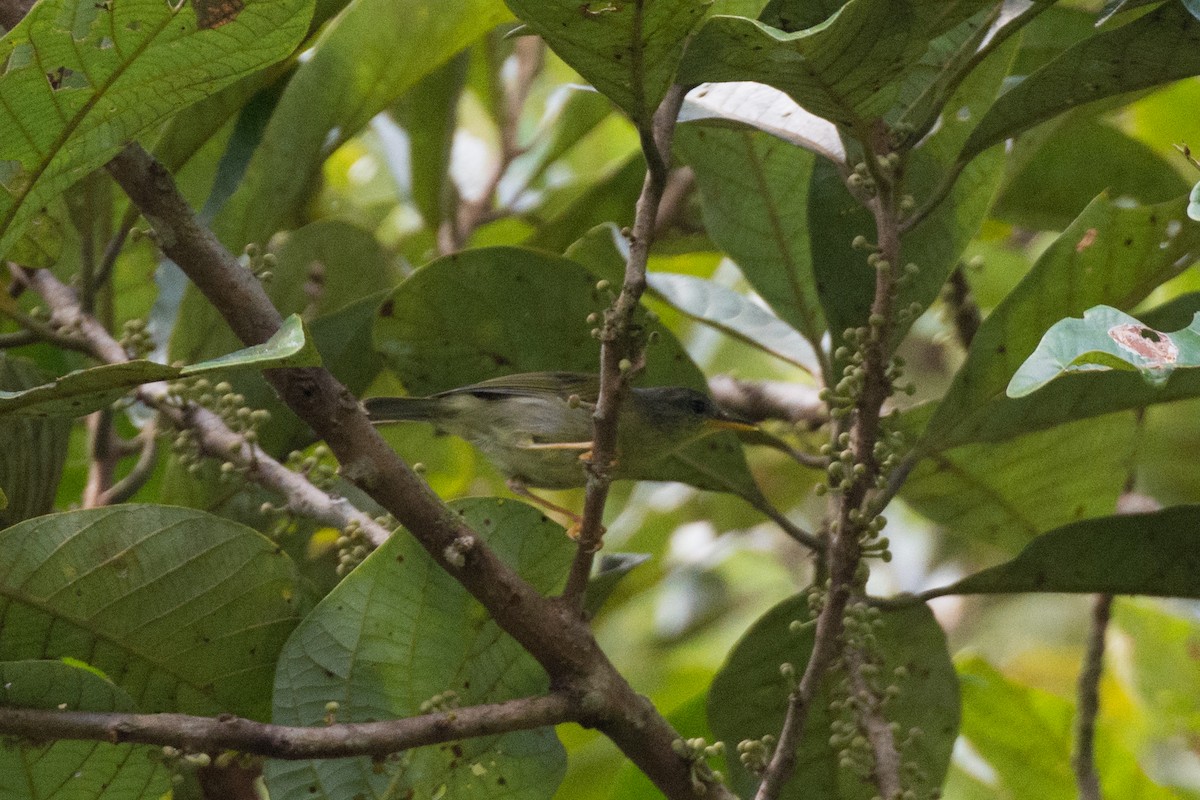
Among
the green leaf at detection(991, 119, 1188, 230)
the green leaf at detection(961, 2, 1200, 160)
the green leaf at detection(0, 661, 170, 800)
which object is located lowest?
the green leaf at detection(0, 661, 170, 800)

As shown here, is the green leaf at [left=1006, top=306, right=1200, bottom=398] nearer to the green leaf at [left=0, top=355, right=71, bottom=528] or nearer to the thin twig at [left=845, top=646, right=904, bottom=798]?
the thin twig at [left=845, top=646, right=904, bottom=798]

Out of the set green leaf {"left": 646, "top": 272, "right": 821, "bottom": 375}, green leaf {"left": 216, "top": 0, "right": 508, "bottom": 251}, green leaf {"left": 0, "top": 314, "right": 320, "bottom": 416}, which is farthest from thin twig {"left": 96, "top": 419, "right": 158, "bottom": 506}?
green leaf {"left": 646, "top": 272, "right": 821, "bottom": 375}

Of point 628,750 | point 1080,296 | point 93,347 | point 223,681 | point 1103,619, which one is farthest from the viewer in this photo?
point 1103,619

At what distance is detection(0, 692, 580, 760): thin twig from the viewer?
1.51 m

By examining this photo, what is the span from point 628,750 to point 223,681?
0.68m

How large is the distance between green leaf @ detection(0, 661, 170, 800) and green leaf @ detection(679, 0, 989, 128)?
119 cm

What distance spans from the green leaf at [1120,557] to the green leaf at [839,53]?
915mm

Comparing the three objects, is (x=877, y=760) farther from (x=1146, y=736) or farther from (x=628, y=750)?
(x=1146, y=736)

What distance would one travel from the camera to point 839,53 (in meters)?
1.60

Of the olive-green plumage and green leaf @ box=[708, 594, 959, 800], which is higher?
the olive-green plumage

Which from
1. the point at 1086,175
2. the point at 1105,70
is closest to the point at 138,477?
the point at 1105,70

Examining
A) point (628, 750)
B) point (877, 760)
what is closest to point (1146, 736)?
point (877, 760)

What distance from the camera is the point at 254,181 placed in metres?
2.90

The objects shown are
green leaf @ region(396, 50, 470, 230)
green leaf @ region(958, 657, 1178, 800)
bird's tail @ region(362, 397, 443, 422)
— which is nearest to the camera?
green leaf @ region(958, 657, 1178, 800)
